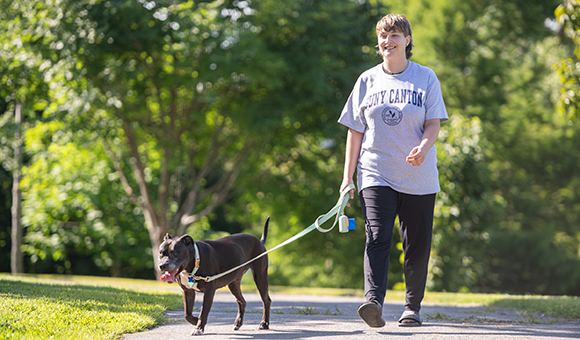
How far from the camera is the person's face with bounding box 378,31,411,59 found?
4246 millimetres

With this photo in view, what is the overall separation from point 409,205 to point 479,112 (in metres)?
17.6

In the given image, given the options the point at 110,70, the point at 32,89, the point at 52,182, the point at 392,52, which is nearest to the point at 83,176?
the point at 52,182

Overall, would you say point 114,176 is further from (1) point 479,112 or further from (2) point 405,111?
(2) point 405,111

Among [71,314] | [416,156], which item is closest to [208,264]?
[71,314]

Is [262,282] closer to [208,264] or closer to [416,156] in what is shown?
[208,264]

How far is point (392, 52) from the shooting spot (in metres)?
4.29

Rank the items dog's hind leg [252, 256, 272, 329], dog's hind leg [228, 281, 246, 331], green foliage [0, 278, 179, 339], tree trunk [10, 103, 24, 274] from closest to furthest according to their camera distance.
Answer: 1. green foliage [0, 278, 179, 339]
2. dog's hind leg [228, 281, 246, 331]
3. dog's hind leg [252, 256, 272, 329]
4. tree trunk [10, 103, 24, 274]

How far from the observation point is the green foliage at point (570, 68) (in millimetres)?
7599

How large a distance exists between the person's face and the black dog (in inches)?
71.7

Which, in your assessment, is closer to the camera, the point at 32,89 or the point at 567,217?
the point at 32,89

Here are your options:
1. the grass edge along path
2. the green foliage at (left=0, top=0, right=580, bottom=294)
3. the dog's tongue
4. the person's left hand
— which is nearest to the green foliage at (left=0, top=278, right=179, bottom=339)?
the grass edge along path

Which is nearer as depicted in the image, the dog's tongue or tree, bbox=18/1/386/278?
the dog's tongue

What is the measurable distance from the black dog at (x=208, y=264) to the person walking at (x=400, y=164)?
3.18 ft

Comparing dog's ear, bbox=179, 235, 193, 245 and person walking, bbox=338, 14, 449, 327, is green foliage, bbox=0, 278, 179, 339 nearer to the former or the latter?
dog's ear, bbox=179, 235, 193, 245
